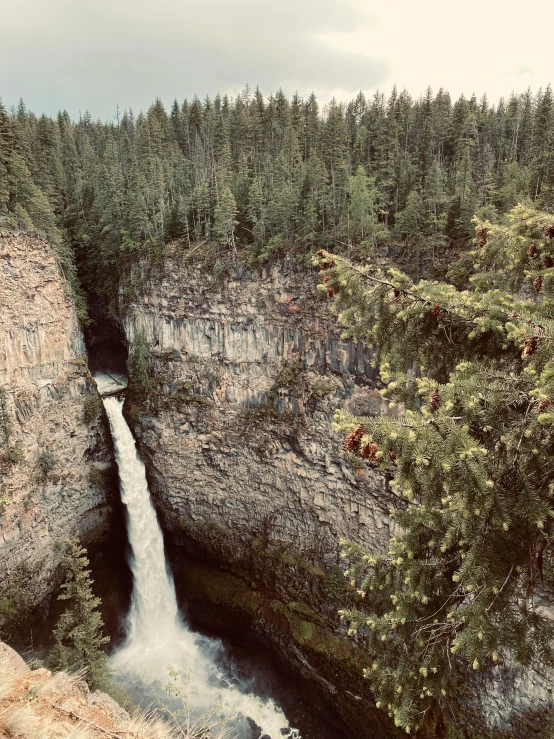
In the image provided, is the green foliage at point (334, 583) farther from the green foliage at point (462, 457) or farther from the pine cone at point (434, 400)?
the pine cone at point (434, 400)

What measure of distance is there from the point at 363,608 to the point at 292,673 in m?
5.61

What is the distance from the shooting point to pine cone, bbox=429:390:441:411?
14.7 feet

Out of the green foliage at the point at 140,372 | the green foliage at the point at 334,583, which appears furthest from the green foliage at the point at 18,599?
the green foliage at the point at 334,583

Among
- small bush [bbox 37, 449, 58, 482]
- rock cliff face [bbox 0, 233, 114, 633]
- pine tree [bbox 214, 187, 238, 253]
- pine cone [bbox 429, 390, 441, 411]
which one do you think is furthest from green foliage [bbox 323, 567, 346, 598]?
pine cone [bbox 429, 390, 441, 411]

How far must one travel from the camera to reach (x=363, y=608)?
2073 centimetres

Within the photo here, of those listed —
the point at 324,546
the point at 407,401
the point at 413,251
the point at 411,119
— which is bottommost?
the point at 324,546

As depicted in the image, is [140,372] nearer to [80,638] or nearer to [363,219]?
[80,638]

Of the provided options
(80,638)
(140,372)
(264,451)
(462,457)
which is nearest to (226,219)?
(140,372)

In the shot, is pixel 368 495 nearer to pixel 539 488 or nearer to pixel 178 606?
pixel 178 606

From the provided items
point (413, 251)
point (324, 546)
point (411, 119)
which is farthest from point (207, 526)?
point (411, 119)

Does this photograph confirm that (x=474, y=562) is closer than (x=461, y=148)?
Yes

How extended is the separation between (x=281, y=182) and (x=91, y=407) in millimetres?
19447

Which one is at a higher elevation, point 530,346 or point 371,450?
point 530,346

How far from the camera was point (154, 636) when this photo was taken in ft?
78.2
